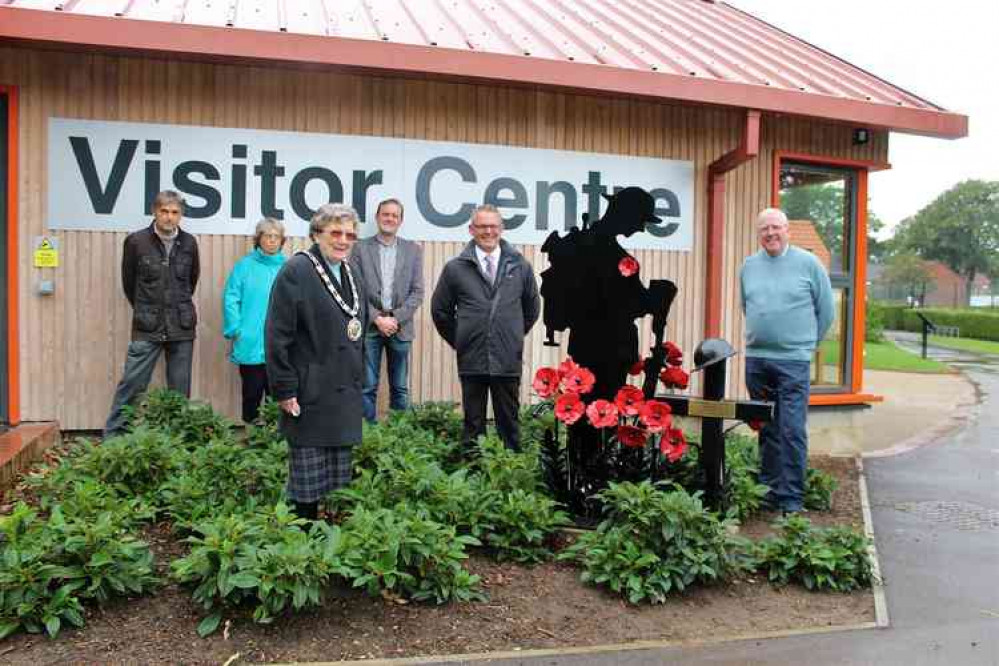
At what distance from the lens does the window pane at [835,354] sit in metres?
9.11

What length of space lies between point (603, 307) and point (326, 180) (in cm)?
315

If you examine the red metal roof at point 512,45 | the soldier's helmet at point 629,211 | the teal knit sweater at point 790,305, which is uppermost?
the red metal roof at point 512,45

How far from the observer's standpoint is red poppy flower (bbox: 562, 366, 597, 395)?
5.14 metres

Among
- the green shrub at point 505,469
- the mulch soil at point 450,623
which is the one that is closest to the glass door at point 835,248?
the green shrub at point 505,469

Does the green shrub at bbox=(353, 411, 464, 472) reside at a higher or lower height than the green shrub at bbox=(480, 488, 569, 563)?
higher

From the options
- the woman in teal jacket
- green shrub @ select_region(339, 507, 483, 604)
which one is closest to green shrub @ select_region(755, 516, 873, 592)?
green shrub @ select_region(339, 507, 483, 604)

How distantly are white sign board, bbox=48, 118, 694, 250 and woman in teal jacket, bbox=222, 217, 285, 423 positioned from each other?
56 cm

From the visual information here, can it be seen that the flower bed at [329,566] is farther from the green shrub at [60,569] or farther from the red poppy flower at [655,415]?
the red poppy flower at [655,415]

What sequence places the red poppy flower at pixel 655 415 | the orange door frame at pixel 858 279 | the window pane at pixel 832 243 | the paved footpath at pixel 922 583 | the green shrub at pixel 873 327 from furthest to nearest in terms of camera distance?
the green shrub at pixel 873 327, the window pane at pixel 832 243, the orange door frame at pixel 858 279, the red poppy flower at pixel 655 415, the paved footpath at pixel 922 583

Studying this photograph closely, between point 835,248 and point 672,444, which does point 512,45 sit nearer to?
point 672,444

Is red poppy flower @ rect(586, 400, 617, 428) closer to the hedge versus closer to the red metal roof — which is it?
the red metal roof

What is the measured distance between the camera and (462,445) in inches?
234

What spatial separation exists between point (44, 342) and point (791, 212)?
22.2ft

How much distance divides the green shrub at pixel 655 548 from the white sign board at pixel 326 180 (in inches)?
150
